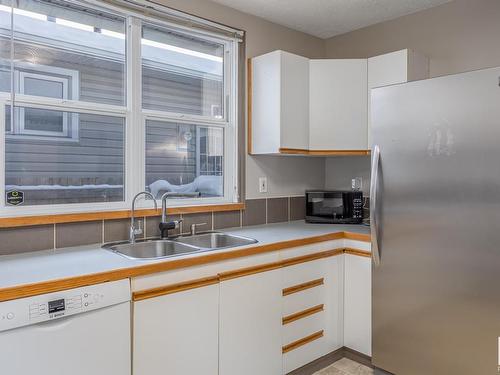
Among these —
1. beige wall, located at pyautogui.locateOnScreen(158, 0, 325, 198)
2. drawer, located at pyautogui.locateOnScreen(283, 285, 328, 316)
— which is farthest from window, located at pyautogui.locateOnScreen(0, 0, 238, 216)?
drawer, located at pyautogui.locateOnScreen(283, 285, 328, 316)

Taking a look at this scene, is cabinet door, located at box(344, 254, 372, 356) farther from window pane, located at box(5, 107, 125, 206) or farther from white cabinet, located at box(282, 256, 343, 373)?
window pane, located at box(5, 107, 125, 206)

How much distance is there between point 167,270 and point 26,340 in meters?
0.57

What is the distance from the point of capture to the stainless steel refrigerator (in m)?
1.73

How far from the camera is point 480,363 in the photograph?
179 cm

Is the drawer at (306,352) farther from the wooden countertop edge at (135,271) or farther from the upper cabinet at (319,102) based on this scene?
the upper cabinet at (319,102)

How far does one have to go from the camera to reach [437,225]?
190 centimetres

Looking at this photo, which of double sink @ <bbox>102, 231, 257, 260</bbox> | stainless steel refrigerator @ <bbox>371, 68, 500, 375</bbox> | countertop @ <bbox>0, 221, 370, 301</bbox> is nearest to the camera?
countertop @ <bbox>0, 221, 370, 301</bbox>

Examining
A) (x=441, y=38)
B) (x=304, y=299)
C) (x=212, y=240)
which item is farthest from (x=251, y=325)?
(x=441, y=38)

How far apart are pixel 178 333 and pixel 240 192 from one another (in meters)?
1.20

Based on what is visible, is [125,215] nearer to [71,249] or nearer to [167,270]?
[71,249]

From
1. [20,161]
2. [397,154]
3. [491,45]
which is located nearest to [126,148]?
[20,161]

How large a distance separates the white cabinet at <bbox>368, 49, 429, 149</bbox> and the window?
0.98 m

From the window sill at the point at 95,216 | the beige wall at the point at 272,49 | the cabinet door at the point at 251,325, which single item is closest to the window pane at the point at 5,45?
the window sill at the point at 95,216

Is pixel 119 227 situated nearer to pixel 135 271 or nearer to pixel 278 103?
pixel 135 271
